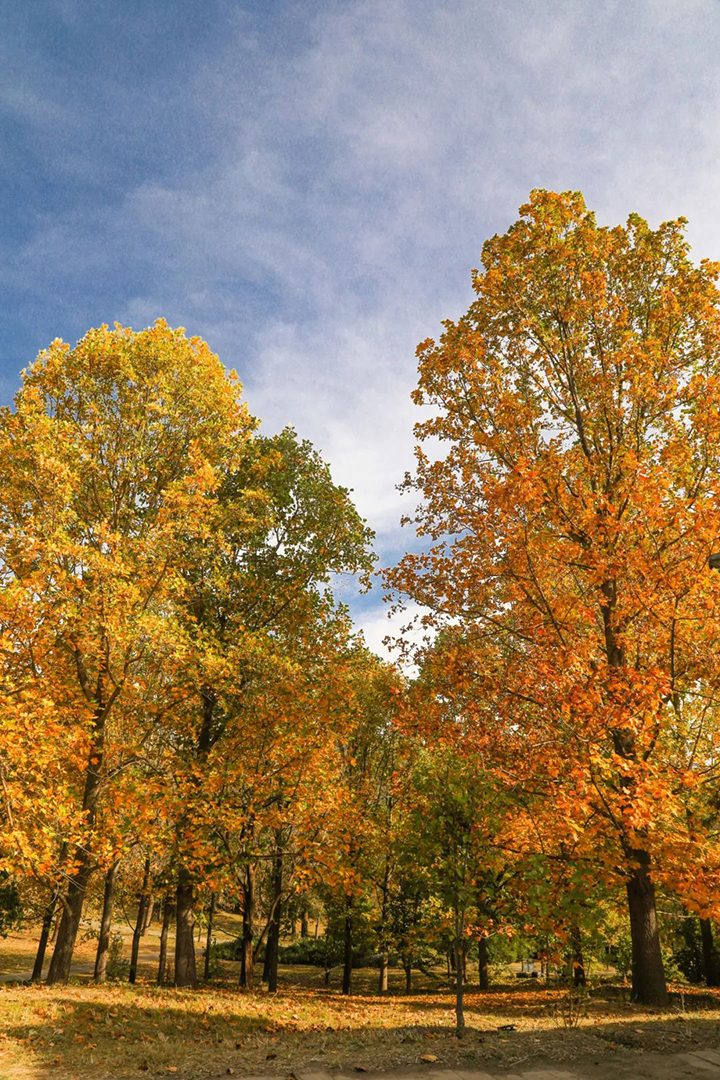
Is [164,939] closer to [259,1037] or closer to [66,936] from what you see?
[66,936]

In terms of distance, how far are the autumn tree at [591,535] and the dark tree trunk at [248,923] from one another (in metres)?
10.3

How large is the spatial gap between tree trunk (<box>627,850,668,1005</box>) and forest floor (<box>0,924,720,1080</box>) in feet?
1.05

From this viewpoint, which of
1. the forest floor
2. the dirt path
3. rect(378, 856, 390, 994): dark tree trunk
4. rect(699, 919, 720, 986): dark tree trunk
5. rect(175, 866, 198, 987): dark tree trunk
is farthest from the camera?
rect(378, 856, 390, 994): dark tree trunk

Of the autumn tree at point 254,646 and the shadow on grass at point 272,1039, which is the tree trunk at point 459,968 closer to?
the shadow on grass at point 272,1039

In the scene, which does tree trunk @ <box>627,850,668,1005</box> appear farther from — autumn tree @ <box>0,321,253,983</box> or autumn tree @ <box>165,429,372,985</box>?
autumn tree @ <box>0,321,253,983</box>

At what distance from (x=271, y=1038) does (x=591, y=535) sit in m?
8.61

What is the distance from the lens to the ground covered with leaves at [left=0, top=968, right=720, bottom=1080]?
21.8ft

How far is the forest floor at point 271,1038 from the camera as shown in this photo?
21.5ft

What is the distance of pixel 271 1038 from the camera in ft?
28.4

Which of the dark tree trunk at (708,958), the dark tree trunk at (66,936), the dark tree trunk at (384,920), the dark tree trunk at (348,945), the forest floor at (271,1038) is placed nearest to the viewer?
the forest floor at (271,1038)

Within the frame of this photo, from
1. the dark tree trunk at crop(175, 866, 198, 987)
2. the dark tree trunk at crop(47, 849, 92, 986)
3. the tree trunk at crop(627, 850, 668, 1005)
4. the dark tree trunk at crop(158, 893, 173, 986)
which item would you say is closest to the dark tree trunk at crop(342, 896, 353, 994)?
the dark tree trunk at crop(158, 893, 173, 986)

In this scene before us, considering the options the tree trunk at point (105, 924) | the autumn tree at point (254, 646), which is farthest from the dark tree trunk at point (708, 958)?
the tree trunk at point (105, 924)

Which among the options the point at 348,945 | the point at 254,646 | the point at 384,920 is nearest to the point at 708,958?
the point at 384,920

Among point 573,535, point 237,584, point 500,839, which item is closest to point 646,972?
point 500,839
